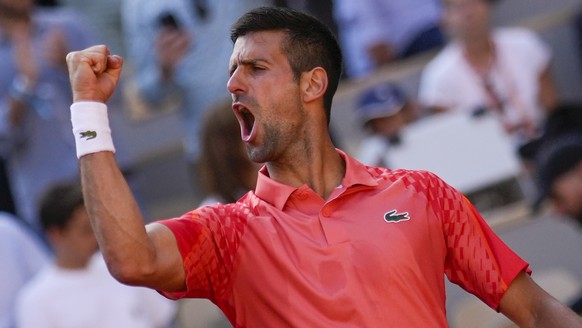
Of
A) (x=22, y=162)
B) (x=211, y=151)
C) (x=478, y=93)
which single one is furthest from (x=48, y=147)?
(x=478, y=93)

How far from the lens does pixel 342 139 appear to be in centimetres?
823

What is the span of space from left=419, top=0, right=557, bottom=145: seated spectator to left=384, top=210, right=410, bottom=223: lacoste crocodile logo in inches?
162

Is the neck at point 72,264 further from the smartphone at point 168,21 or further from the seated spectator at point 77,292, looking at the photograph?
the smartphone at point 168,21

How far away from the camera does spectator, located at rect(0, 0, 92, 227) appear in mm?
7414

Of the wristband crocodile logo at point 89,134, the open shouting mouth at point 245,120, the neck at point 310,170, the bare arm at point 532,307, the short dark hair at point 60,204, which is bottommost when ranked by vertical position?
the short dark hair at point 60,204

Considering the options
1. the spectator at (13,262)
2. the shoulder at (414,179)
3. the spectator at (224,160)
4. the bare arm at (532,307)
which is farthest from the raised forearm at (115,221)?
the spectator at (13,262)

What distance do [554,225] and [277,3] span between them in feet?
8.50

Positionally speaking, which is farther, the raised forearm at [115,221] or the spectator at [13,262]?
the spectator at [13,262]

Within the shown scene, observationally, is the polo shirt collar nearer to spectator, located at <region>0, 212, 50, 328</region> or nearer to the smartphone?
spectator, located at <region>0, 212, 50, 328</region>

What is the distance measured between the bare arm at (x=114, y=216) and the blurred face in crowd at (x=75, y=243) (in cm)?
313

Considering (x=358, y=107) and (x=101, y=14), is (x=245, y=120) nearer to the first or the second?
(x=358, y=107)

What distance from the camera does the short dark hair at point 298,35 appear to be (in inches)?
143

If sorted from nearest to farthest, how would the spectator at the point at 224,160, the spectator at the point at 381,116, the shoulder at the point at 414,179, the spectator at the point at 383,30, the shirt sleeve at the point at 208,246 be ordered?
the shirt sleeve at the point at 208,246 < the shoulder at the point at 414,179 < the spectator at the point at 224,160 < the spectator at the point at 381,116 < the spectator at the point at 383,30

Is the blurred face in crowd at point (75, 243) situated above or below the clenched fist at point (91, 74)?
below
